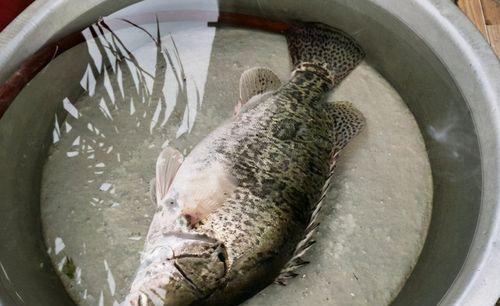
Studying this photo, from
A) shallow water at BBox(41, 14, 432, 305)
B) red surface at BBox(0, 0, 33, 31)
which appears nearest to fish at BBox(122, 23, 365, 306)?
shallow water at BBox(41, 14, 432, 305)

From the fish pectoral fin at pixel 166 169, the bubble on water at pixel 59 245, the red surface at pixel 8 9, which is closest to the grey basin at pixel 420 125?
the bubble on water at pixel 59 245

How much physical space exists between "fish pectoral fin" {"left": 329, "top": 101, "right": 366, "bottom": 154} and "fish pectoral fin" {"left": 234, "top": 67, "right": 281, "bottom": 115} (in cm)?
22

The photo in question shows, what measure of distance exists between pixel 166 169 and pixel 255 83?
454 mm

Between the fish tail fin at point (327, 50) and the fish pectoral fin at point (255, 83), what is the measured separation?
0.10m

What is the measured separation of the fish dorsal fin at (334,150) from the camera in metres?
1.52

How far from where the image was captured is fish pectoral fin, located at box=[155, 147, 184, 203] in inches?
62.5

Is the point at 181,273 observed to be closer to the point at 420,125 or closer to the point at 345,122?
the point at 345,122

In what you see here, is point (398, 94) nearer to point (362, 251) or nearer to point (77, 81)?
point (362, 251)

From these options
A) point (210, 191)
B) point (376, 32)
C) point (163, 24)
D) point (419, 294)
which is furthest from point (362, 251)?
point (163, 24)

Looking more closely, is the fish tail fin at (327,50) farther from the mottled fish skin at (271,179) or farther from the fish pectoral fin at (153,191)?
the fish pectoral fin at (153,191)

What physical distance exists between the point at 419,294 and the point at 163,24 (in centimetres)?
130

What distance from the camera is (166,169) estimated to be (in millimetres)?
1625

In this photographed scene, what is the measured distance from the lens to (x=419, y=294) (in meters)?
1.64

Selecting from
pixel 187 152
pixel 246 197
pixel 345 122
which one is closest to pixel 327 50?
pixel 345 122
